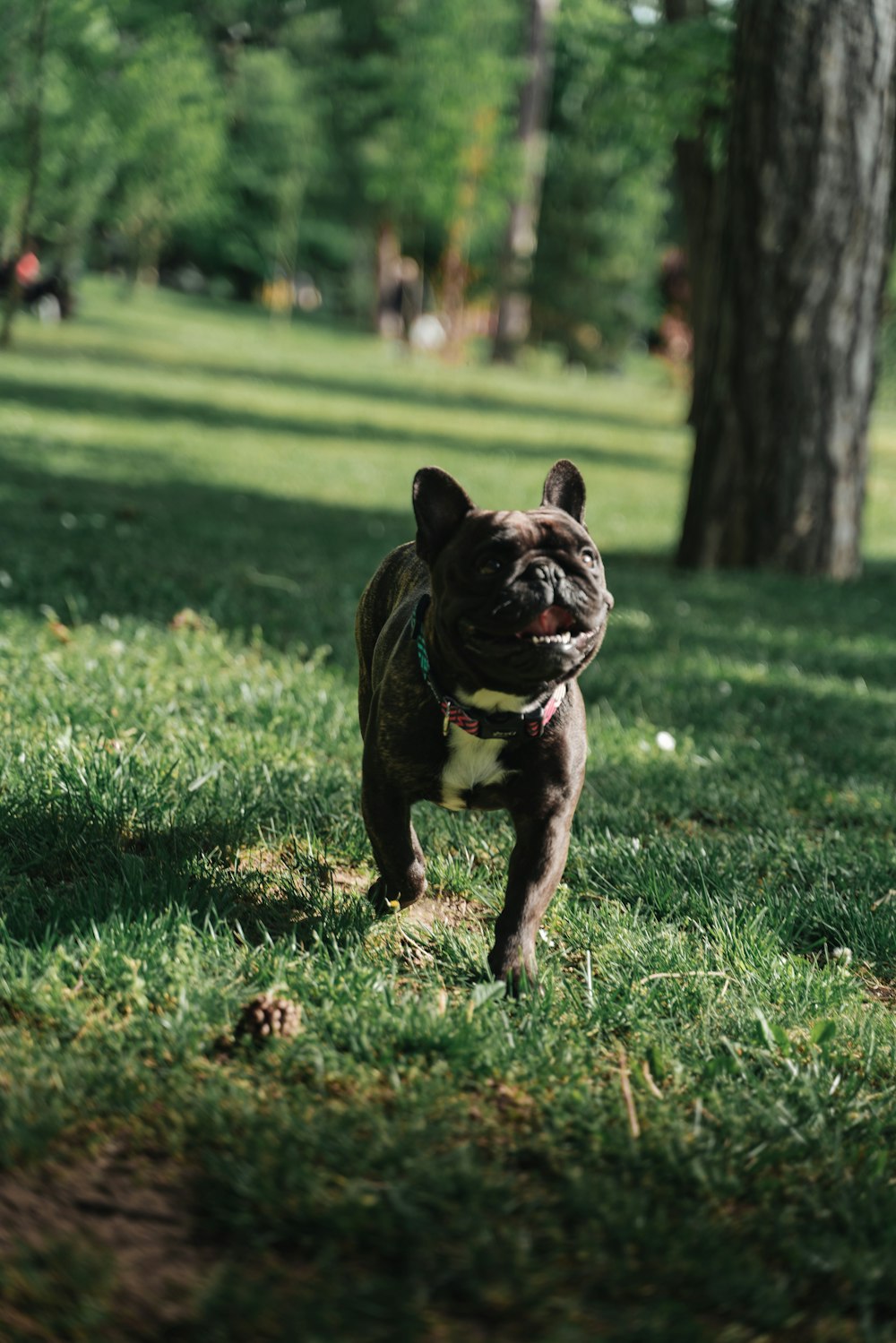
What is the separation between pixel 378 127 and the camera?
39.3 metres

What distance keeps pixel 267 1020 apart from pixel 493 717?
76 centimetres

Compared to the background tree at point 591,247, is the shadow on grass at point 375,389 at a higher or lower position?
lower

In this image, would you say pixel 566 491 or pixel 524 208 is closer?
pixel 566 491

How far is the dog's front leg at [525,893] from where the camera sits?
2.81 m

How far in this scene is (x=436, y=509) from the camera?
2.73 meters

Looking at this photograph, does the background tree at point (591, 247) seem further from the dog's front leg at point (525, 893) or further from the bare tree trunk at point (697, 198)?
the dog's front leg at point (525, 893)

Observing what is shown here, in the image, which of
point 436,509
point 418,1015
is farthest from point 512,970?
point 436,509

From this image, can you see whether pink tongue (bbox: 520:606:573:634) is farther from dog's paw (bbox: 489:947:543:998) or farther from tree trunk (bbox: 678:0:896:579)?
tree trunk (bbox: 678:0:896:579)

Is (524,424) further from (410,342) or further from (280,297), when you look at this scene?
(280,297)

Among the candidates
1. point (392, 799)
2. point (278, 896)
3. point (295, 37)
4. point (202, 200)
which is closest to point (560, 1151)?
point (392, 799)

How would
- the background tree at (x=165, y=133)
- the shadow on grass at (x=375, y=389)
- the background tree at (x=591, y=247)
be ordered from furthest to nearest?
1. the background tree at (x=591, y=247)
2. the shadow on grass at (x=375, y=389)
3. the background tree at (x=165, y=133)

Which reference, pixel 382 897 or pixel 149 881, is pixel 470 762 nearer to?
pixel 382 897

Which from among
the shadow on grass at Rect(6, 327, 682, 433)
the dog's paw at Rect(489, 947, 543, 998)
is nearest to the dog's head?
the dog's paw at Rect(489, 947, 543, 998)

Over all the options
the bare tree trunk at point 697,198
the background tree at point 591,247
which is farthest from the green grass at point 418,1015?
the background tree at point 591,247
